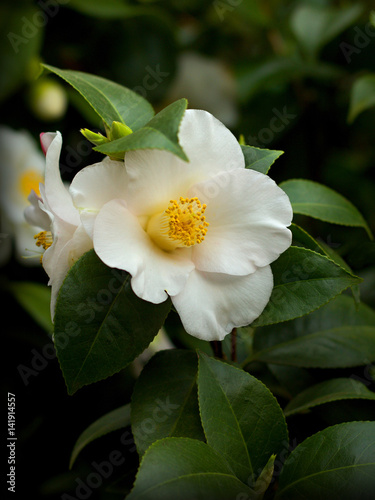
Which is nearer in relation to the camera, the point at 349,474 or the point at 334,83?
the point at 349,474

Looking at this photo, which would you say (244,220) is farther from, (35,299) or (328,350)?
(35,299)

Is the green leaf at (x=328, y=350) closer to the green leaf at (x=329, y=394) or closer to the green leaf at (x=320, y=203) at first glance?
the green leaf at (x=329, y=394)

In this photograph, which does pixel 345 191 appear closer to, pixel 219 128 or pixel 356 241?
pixel 356 241

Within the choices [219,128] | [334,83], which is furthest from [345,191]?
[219,128]

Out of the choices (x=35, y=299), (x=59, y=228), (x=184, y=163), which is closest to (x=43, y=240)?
(x=59, y=228)

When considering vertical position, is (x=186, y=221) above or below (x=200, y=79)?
above

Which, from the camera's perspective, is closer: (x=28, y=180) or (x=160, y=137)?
(x=160, y=137)

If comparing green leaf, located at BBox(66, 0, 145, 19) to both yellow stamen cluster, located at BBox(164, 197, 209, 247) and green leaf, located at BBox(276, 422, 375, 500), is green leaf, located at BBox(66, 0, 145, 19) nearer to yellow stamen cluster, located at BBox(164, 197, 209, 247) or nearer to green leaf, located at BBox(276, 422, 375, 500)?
yellow stamen cluster, located at BBox(164, 197, 209, 247)
